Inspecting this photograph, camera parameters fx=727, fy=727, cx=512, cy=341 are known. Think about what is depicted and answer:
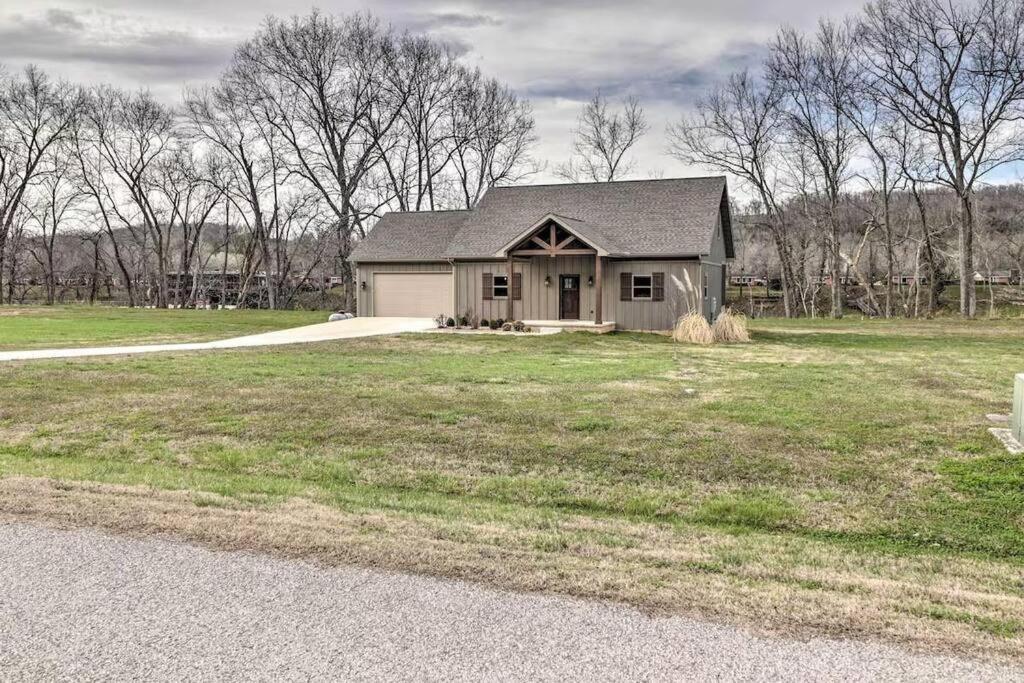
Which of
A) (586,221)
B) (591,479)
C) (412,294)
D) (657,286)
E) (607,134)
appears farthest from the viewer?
(607,134)

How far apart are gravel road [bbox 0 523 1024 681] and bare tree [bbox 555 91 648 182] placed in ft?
119

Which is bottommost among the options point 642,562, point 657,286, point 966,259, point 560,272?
point 642,562

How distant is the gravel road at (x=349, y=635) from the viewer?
265 centimetres

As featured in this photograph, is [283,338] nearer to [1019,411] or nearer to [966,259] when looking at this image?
[1019,411]

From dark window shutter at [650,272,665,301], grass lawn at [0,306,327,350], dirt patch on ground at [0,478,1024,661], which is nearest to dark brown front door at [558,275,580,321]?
dark window shutter at [650,272,665,301]

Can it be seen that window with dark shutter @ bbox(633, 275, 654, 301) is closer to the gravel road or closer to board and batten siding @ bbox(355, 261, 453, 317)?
board and batten siding @ bbox(355, 261, 453, 317)

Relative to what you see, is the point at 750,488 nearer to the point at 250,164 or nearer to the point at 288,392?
the point at 288,392

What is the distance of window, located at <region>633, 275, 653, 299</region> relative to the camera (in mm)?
21688

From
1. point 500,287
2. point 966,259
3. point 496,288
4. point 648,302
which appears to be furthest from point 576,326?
point 966,259

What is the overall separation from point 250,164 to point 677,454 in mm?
36337

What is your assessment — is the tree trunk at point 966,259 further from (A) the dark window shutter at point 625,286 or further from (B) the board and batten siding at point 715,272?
(A) the dark window shutter at point 625,286

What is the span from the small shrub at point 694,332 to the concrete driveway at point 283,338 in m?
7.10

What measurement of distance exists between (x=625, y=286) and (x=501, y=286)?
160 inches

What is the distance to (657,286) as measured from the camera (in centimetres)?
2156
